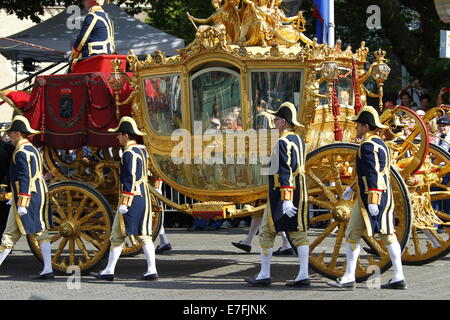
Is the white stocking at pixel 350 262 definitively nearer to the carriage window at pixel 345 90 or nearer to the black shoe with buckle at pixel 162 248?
the carriage window at pixel 345 90

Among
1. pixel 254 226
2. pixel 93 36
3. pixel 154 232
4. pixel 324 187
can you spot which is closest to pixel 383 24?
pixel 254 226

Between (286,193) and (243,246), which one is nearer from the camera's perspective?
(286,193)

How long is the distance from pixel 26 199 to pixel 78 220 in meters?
0.81

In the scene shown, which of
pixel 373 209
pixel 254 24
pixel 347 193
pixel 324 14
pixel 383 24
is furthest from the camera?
pixel 383 24

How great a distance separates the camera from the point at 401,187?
10070 mm

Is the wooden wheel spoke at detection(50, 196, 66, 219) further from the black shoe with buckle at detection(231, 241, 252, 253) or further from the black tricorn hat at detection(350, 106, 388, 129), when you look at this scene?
the black tricorn hat at detection(350, 106, 388, 129)

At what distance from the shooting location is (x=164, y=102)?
11273 mm

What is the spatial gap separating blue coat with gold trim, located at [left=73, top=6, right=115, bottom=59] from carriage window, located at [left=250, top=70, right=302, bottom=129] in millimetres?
2488

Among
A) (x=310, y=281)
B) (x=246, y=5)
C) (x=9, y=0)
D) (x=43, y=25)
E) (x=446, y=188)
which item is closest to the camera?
(x=310, y=281)

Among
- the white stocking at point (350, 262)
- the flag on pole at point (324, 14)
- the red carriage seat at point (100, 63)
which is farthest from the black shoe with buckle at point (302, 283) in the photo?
the flag on pole at point (324, 14)

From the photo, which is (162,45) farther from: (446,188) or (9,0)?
(446,188)

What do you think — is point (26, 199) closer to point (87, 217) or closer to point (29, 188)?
point (29, 188)

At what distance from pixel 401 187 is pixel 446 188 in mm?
2277

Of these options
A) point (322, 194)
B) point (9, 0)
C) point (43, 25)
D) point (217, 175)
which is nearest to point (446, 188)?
point (322, 194)
